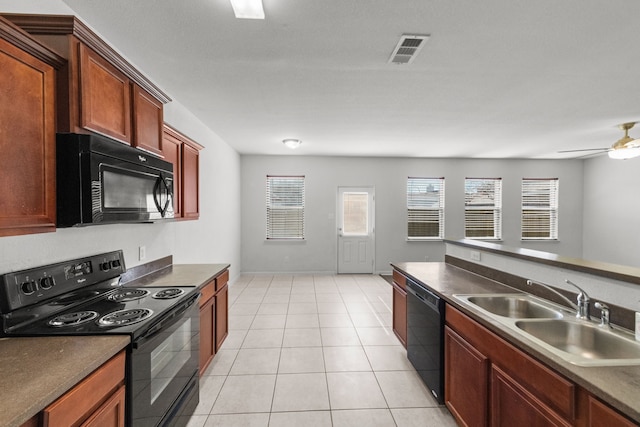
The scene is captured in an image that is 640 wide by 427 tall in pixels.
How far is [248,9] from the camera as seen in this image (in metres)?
1.72

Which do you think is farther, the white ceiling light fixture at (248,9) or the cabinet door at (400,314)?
the cabinet door at (400,314)

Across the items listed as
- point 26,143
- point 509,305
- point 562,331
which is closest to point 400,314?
point 509,305

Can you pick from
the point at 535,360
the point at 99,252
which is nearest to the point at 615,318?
the point at 535,360

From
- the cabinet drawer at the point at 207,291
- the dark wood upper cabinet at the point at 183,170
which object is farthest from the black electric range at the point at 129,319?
the dark wood upper cabinet at the point at 183,170

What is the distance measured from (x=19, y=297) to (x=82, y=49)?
→ 122 cm

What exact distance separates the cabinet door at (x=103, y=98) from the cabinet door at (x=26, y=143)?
0.13m

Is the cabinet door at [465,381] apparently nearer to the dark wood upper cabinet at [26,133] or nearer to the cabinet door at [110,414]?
the cabinet door at [110,414]

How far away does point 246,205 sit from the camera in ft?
20.6

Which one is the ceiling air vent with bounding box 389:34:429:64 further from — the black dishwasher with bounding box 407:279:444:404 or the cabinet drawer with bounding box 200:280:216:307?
the cabinet drawer with bounding box 200:280:216:307

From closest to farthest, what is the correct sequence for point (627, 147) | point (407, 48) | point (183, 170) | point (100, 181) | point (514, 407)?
point (514, 407), point (100, 181), point (407, 48), point (183, 170), point (627, 147)

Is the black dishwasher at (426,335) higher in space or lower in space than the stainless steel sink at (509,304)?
lower

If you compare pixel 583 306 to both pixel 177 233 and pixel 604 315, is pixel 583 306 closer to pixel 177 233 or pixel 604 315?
pixel 604 315

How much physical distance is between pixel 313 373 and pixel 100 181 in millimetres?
2209

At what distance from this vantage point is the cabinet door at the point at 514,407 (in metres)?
1.16
